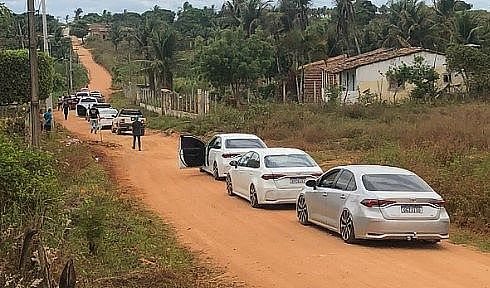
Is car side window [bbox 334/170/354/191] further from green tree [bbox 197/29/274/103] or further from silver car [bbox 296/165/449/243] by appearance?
green tree [bbox 197/29/274/103]

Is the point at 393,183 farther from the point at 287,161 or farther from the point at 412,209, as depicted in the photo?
the point at 287,161

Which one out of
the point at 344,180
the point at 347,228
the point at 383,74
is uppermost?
the point at 383,74

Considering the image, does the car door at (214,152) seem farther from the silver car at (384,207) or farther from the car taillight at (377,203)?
the car taillight at (377,203)

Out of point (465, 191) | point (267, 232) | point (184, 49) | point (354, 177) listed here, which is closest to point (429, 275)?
point (354, 177)

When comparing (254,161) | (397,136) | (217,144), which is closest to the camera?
(254,161)

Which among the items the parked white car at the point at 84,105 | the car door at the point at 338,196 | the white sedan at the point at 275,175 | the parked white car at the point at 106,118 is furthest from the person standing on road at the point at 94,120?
the car door at the point at 338,196

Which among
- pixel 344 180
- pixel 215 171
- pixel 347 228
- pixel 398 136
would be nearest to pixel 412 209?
pixel 347 228

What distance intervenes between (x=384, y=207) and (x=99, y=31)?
15291 centimetres

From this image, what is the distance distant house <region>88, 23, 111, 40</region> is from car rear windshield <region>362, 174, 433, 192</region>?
14219 centimetres

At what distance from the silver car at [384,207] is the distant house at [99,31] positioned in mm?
141927

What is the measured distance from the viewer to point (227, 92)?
6438 centimetres

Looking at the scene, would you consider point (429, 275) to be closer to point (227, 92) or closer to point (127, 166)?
point (127, 166)

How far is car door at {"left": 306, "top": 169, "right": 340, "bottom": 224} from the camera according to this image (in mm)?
16594

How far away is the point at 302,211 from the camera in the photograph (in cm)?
1777
